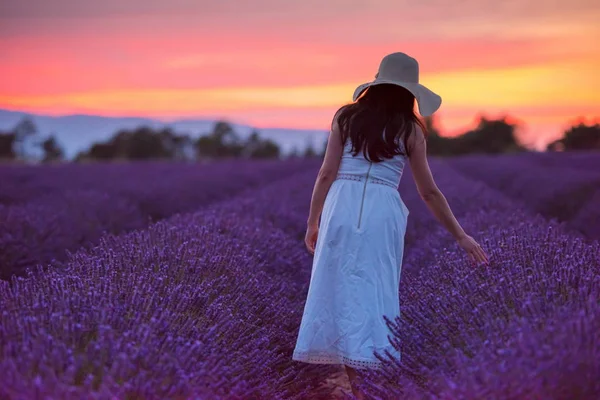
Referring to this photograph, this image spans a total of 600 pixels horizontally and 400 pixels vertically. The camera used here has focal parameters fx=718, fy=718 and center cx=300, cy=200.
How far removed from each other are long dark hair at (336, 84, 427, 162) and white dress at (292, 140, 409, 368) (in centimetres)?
7

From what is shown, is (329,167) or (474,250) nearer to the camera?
(474,250)

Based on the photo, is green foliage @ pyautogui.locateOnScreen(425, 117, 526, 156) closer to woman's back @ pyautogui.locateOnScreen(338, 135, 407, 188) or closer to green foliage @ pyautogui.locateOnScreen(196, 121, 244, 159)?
green foliage @ pyautogui.locateOnScreen(196, 121, 244, 159)

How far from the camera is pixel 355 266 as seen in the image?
2.96m

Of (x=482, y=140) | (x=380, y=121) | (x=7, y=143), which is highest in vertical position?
(x=482, y=140)

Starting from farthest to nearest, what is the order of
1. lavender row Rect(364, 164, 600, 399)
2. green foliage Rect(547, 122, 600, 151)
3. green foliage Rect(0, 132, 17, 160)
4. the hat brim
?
green foliage Rect(0, 132, 17, 160)
green foliage Rect(547, 122, 600, 151)
the hat brim
lavender row Rect(364, 164, 600, 399)

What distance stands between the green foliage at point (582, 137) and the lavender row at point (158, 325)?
129ft

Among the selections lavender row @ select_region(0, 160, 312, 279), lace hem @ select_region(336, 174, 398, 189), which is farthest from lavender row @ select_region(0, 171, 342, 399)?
lavender row @ select_region(0, 160, 312, 279)

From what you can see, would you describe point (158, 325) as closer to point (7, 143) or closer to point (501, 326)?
point (501, 326)

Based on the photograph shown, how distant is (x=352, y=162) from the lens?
A: 3027 mm

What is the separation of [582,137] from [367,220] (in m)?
42.5

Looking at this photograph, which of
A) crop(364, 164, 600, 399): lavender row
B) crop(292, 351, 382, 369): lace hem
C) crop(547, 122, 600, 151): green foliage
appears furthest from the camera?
crop(547, 122, 600, 151): green foliage

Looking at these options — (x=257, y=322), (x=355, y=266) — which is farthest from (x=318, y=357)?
(x=355, y=266)

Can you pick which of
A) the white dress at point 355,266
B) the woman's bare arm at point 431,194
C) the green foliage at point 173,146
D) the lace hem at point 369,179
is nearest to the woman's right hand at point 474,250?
the woman's bare arm at point 431,194

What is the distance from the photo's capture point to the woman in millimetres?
2900
